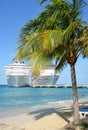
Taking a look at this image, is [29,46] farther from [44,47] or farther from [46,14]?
[46,14]

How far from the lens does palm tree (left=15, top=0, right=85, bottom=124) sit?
1202 cm

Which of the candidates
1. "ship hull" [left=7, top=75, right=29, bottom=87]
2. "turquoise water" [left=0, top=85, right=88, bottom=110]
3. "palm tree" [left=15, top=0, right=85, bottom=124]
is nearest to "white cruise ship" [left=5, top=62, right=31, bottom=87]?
"ship hull" [left=7, top=75, right=29, bottom=87]

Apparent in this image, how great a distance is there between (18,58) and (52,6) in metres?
2.40

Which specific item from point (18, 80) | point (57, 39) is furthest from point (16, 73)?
point (57, 39)

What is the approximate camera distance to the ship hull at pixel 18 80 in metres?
112

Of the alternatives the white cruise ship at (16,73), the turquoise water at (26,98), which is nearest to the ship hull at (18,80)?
the white cruise ship at (16,73)

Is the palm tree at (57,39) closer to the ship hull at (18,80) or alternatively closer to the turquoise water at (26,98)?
the turquoise water at (26,98)

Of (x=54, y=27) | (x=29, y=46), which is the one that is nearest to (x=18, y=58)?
(x=29, y=46)

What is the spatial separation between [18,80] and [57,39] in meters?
105

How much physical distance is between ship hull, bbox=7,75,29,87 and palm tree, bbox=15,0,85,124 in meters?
98.0

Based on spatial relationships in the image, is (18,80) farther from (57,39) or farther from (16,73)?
(57,39)

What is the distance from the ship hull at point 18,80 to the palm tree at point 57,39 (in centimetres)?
9797

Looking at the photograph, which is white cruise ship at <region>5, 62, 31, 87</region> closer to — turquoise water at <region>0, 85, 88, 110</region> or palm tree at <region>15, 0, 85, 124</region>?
turquoise water at <region>0, 85, 88, 110</region>

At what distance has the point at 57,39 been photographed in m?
11.9
